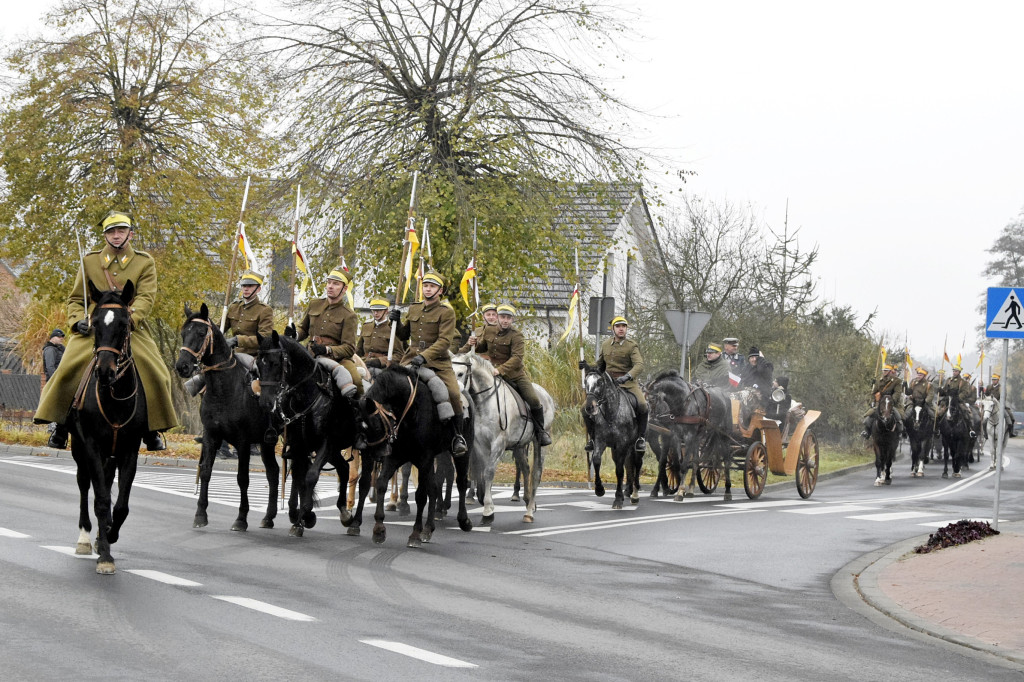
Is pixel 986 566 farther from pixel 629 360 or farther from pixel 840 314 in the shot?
pixel 840 314

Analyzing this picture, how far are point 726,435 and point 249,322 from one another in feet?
28.5

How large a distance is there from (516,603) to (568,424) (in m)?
18.7

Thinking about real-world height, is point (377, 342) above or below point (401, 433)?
above

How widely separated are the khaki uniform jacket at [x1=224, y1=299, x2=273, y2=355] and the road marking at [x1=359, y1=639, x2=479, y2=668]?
21.3ft

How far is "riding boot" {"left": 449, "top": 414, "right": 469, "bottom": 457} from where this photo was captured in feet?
43.1

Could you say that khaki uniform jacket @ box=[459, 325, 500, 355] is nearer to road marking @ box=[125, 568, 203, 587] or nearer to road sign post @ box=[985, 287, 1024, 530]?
road sign post @ box=[985, 287, 1024, 530]

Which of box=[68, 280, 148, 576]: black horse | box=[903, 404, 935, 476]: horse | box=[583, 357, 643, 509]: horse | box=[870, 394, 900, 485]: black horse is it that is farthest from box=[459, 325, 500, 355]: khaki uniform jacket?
box=[903, 404, 935, 476]: horse

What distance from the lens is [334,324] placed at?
539 inches

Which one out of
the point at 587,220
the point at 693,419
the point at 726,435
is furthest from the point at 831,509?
the point at 587,220

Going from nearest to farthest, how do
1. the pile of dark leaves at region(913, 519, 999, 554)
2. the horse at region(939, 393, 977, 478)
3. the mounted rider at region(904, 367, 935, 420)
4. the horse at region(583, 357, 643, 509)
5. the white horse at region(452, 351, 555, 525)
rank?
the pile of dark leaves at region(913, 519, 999, 554) < the white horse at region(452, 351, 555, 525) < the horse at region(583, 357, 643, 509) < the mounted rider at region(904, 367, 935, 420) < the horse at region(939, 393, 977, 478)

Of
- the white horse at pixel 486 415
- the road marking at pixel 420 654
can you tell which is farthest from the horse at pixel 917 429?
the road marking at pixel 420 654

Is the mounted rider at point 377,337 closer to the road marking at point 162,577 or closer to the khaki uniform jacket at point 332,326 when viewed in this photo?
the khaki uniform jacket at point 332,326

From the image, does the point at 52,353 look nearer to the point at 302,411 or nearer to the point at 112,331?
the point at 302,411

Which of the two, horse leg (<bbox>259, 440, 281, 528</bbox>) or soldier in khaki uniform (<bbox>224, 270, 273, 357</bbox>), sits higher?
soldier in khaki uniform (<bbox>224, 270, 273, 357</bbox>)
